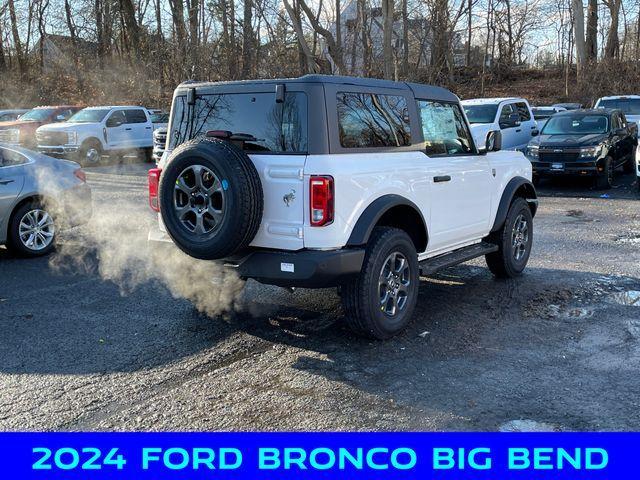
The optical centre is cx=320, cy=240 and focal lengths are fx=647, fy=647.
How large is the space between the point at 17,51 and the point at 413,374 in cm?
4514

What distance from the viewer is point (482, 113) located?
1596 cm

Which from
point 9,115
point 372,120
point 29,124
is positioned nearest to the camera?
point 372,120

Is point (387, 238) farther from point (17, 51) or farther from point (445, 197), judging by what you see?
point (17, 51)

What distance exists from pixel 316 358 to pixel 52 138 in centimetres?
1756

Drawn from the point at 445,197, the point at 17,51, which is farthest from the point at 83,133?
the point at 17,51

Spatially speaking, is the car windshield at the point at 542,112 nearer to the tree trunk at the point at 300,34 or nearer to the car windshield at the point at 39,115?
the tree trunk at the point at 300,34

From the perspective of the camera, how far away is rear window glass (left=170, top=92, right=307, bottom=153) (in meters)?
4.73

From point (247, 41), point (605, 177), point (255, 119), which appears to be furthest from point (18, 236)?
point (247, 41)

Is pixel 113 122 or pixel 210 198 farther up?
pixel 113 122

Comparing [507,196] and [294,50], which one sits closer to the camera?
[507,196]

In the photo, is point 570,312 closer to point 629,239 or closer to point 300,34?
point 629,239

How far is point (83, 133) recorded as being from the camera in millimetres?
A: 19906

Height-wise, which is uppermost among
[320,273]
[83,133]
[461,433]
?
[83,133]

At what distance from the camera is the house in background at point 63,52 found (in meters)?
41.0
